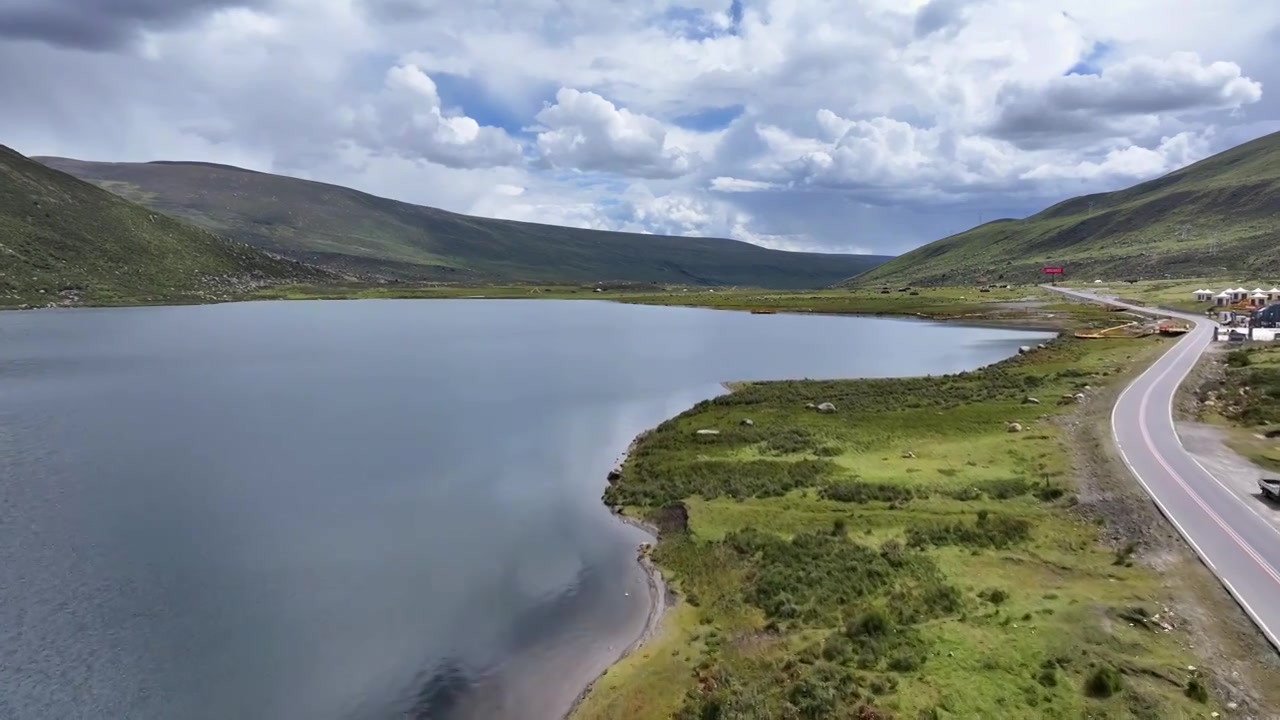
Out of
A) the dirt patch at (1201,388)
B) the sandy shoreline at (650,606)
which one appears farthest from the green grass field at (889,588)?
the dirt patch at (1201,388)

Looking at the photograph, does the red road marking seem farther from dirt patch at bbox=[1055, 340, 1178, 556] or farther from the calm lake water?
the calm lake water

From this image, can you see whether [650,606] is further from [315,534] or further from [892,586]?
[315,534]

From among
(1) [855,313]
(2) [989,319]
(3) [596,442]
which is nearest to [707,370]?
(3) [596,442]

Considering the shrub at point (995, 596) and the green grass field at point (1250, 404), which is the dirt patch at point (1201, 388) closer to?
the green grass field at point (1250, 404)

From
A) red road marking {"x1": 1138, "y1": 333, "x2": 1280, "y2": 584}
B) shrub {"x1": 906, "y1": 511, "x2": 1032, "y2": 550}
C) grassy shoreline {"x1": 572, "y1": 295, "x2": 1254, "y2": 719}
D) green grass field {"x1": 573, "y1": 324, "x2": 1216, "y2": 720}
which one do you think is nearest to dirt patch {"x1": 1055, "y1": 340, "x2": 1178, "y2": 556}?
grassy shoreline {"x1": 572, "y1": 295, "x2": 1254, "y2": 719}

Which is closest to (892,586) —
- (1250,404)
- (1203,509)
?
(1203,509)

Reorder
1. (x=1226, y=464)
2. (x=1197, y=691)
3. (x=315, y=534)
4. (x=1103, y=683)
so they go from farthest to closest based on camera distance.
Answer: (x=1226, y=464) → (x=315, y=534) → (x=1103, y=683) → (x=1197, y=691)
